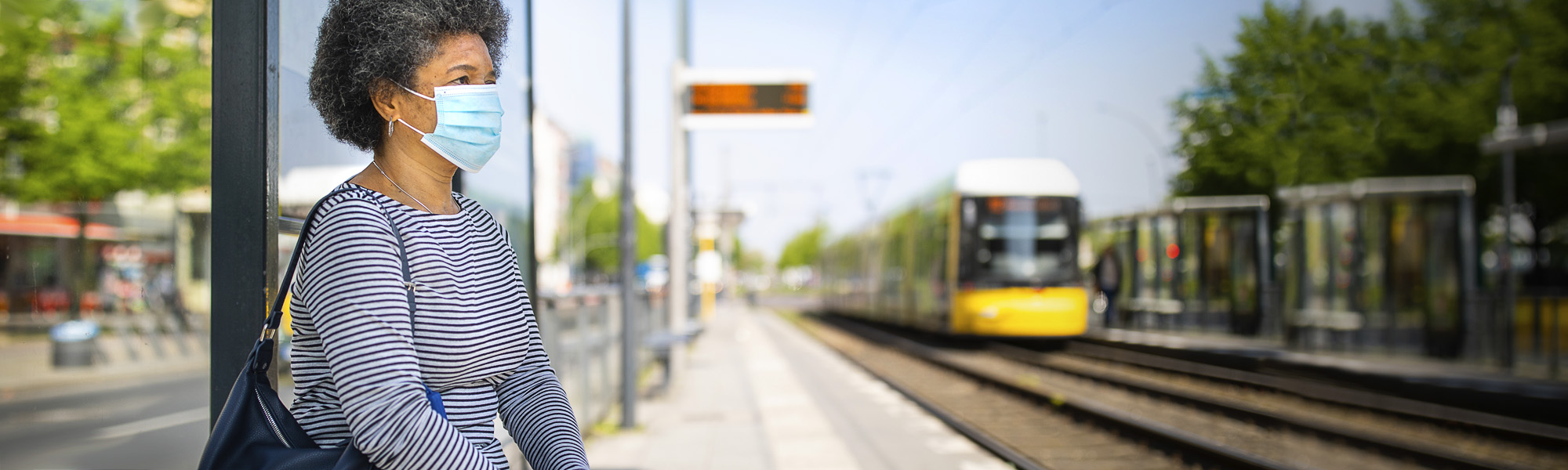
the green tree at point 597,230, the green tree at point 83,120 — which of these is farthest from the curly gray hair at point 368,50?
the green tree at point 597,230

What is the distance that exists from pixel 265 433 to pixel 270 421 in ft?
0.06

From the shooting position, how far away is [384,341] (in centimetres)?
139

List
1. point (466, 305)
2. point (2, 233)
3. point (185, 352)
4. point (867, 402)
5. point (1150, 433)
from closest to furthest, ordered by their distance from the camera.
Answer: point (466, 305), point (1150, 433), point (867, 402), point (185, 352), point (2, 233)

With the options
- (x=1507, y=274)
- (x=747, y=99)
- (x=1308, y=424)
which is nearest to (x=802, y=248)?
(x=1507, y=274)

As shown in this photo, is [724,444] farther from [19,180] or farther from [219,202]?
[19,180]

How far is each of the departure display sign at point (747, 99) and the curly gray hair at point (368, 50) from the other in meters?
10.6

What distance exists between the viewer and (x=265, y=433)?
4.60ft

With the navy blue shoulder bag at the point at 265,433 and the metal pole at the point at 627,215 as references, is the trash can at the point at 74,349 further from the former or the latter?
the navy blue shoulder bag at the point at 265,433

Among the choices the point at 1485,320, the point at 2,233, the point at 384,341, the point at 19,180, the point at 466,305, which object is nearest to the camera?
the point at 384,341

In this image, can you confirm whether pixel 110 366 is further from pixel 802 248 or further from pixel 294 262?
pixel 802 248

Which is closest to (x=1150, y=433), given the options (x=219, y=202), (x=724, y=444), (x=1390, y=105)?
(x=724, y=444)

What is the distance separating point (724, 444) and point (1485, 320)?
12.3 meters

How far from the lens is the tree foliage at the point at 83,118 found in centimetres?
1912

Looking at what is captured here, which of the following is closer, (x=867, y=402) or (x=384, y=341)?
(x=384, y=341)
